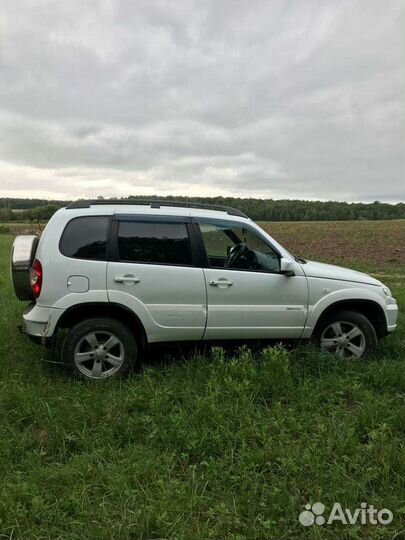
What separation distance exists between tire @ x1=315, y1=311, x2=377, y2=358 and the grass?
24 centimetres

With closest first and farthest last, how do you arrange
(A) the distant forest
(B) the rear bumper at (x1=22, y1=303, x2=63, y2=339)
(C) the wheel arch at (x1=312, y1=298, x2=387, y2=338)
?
(B) the rear bumper at (x1=22, y1=303, x2=63, y2=339)
(C) the wheel arch at (x1=312, y1=298, x2=387, y2=338)
(A) the distant forest

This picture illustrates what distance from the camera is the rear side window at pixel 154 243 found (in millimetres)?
4555

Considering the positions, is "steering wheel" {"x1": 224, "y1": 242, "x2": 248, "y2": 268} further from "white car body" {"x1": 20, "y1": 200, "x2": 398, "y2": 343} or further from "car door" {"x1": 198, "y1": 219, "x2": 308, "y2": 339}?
"white car body" {"x1": 20, "y1": 200, "x2": 398, "y2": 343}

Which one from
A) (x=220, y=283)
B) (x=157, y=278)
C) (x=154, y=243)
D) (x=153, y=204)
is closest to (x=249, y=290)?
(x=220, y=283)

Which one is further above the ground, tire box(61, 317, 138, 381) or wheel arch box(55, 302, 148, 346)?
wheel arch box(55, 302, 148, 346)

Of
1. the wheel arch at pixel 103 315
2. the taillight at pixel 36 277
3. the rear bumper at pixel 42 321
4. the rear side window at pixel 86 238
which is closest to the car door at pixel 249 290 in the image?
the wheel arch at pixel 103 315

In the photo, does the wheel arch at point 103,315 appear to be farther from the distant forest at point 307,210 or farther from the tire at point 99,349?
the distant forest at point 307,210

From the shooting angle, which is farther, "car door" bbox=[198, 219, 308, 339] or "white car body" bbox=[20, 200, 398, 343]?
"car door" bbox=[198, 219, 308, 339]

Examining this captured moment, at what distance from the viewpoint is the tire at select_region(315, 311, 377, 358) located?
493cm

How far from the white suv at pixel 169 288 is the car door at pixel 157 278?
0.01 metres

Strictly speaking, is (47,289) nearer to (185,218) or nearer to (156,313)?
(156,313)

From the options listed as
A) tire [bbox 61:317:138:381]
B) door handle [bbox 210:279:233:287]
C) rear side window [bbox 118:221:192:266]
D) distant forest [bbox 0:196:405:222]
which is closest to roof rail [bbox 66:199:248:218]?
rear side window [bbox 118:221:192:266]

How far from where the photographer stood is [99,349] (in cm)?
439

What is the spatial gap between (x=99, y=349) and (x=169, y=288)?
96 cm
